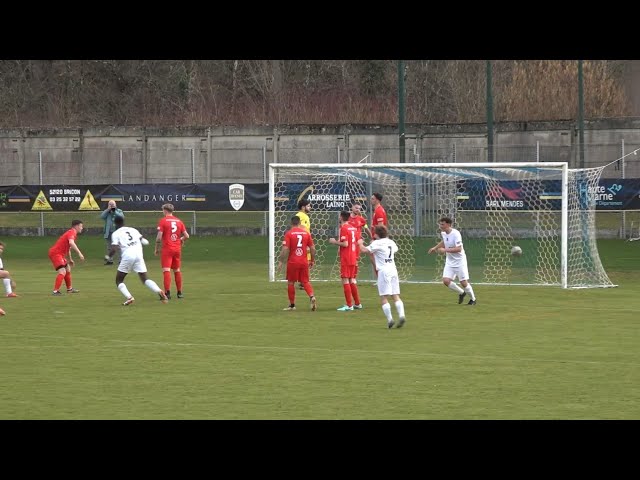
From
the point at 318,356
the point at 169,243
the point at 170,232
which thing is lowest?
the point at 318,356

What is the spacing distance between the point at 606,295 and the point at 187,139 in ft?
91.1

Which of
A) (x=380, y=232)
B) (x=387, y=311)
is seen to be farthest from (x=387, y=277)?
(x=380, y=232)

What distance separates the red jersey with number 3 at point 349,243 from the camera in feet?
72.9

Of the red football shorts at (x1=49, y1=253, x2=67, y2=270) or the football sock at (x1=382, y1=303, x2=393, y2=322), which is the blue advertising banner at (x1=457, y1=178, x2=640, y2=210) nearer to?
the red football shorts at (x1=49, y1=253, x2=67, y2=270)

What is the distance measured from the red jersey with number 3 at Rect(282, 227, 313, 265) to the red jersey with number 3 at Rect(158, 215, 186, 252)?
3.32 meters

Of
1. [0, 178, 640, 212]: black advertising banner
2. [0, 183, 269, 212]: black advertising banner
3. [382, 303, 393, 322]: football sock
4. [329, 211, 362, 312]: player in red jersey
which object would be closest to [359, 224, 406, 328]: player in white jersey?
[382, 303, 393, 322]: football sock

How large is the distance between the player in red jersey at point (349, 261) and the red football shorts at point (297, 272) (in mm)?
738

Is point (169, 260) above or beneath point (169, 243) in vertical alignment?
beneath

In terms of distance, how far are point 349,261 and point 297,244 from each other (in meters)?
1.12

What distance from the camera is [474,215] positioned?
114 feet

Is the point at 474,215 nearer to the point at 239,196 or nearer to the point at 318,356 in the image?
the point at 239,196

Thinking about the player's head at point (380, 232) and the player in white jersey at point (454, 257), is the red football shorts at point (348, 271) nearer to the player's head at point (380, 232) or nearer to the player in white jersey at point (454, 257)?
the player in white jersey at point (454, 257)

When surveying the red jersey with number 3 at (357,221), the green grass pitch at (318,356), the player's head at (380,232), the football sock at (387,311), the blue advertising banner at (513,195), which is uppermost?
the blue advertising banner at (513,195)

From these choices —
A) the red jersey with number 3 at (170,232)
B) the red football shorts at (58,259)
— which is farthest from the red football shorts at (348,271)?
the red football shorts at (58,259)
